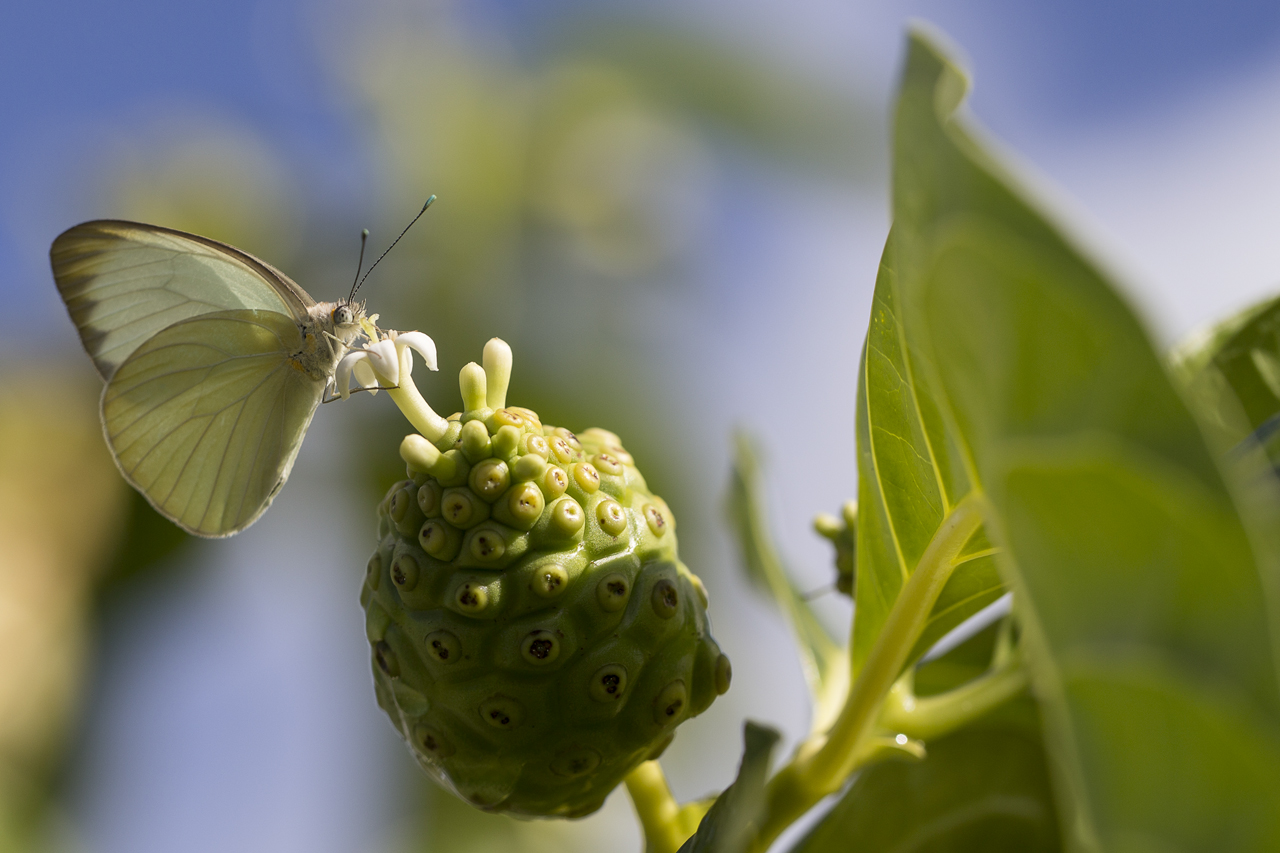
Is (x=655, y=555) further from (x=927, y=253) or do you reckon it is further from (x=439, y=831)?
(x=439, y=831)

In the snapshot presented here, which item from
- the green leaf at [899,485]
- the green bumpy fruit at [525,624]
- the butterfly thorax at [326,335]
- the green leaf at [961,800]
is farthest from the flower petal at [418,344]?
the green leaf at [961,800]

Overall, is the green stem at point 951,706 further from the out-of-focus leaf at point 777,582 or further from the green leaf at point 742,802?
the green leaf at point 742,802

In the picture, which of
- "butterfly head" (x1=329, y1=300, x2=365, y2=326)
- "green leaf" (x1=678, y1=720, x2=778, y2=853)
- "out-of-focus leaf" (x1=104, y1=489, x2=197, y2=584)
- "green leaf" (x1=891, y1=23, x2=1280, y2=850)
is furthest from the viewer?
"out-of-focus leaf" (x1=104, y1=489, x2=197, y2=584)

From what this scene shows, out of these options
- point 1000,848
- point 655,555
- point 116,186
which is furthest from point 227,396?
point 116,186

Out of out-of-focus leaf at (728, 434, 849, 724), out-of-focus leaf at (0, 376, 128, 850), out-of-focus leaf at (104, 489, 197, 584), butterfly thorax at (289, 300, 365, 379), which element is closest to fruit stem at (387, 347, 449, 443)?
out-of-focus leaf at (728, 434, 849, 724)

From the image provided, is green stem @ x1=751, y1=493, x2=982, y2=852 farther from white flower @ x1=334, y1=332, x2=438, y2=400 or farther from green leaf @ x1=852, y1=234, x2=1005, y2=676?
white flower @ x1=334, y1=332, x2=438, y2=400
